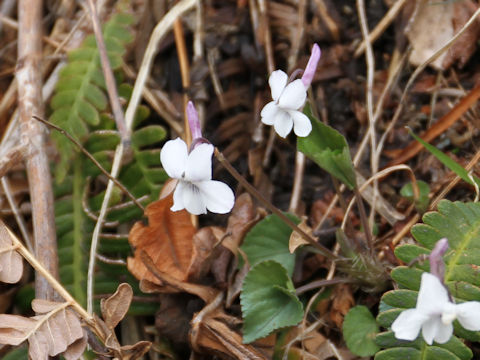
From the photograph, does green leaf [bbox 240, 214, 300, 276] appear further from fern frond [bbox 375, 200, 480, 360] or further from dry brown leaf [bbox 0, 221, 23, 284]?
dry brown leaf [bbox 0, 221, 23, 284]

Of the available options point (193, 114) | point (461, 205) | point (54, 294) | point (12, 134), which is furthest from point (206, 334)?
point (12, 134)

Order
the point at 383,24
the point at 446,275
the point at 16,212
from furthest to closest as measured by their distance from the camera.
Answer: the point at 383,24, the point at 16,212, the point at 446,275

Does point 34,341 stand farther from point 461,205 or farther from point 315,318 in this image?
point 461,205

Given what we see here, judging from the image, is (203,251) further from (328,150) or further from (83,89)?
(83,89)

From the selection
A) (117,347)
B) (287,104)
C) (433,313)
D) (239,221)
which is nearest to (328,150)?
(287,104)

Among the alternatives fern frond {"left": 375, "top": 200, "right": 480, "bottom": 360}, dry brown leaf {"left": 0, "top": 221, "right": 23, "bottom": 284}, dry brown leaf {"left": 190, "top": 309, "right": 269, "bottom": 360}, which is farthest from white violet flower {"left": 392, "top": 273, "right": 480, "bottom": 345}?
dry brown leaf {"left": 0, "top": 221, "right": 23, "bottom": 284}
